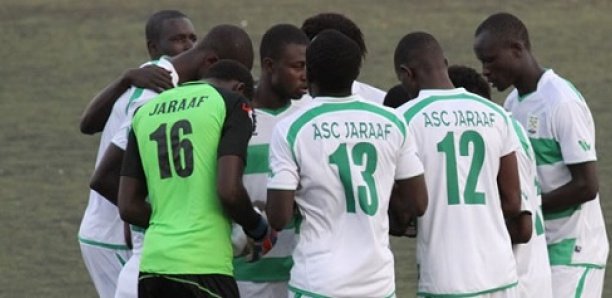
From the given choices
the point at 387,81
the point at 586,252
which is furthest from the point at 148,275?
the point at 387,81

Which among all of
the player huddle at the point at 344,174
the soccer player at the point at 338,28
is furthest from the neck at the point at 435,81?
the soccer player at the point at 338,28

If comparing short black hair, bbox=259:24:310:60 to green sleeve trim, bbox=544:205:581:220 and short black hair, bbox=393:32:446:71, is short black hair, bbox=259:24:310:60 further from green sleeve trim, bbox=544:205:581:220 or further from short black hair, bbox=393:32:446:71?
green sleeve trim, bbox=544:205:581:220

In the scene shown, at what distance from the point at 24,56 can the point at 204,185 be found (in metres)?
14.4

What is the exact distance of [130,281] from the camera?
7.57 meters

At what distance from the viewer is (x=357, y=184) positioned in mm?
6766

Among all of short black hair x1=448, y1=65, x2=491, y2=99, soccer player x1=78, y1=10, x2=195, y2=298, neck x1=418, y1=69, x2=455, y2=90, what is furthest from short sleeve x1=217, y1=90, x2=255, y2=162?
short black hair x1=448, y1=65, x2=491, y2=99

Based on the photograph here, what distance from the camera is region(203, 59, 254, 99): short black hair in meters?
7.10

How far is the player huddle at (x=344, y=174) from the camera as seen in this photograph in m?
6.79

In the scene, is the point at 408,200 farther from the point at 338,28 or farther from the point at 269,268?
the point at 338,28

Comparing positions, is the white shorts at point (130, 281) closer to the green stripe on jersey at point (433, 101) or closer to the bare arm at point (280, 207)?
the bare arm at point (280, 207)

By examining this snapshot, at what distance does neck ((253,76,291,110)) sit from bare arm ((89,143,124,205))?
0.68m

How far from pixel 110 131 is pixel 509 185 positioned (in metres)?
2.21

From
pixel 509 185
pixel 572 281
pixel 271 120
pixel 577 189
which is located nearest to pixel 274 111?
pixel 271 120

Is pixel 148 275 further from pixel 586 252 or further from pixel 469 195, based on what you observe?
pixel 586 252
